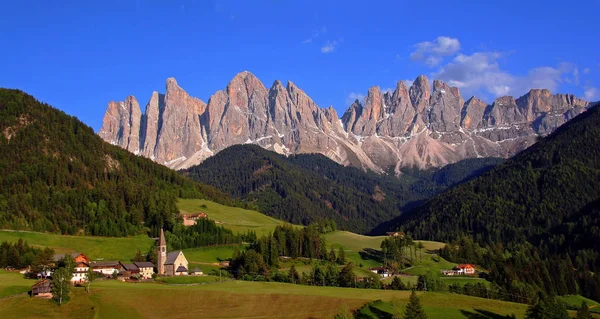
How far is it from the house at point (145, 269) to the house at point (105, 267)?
4316mm

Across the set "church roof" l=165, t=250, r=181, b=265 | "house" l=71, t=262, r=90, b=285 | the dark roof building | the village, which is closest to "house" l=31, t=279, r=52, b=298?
"house" l=71, t=262, r=90, b=285

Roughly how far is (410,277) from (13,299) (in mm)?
92588

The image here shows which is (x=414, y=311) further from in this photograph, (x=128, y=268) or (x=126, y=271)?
(x=128, y=268)

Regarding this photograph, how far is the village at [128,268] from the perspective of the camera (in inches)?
4958

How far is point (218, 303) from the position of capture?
101 metres

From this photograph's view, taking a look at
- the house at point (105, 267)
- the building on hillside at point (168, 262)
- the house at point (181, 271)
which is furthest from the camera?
the building on hillside at point (168, 262)

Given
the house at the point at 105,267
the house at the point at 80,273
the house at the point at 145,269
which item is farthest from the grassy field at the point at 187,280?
the house at the point at 80,273

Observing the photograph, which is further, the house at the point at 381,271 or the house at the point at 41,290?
the house at the point at 381,271

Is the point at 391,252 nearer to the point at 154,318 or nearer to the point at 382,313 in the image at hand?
the point at 382,313

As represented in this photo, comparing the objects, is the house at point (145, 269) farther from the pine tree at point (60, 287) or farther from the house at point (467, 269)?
the house at point (467, 269)

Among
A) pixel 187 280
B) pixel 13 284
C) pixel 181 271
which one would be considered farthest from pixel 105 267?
pixel 13 284

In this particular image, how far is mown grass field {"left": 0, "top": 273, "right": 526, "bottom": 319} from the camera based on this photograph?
9469 centimetres

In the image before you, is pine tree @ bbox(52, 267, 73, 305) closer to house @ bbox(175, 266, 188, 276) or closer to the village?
the village

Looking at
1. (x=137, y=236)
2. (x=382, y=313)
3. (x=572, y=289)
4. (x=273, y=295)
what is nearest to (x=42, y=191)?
(x=137, y=236)
